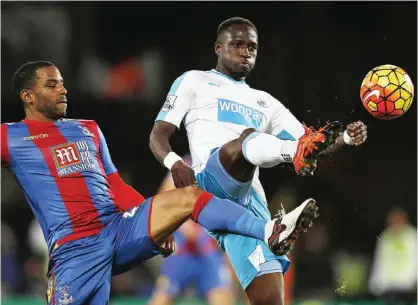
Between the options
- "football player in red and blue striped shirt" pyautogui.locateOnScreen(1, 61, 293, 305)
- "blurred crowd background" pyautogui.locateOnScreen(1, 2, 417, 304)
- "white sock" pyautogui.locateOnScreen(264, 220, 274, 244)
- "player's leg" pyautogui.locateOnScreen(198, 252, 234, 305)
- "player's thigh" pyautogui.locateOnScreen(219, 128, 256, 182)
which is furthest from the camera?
"blurred crowd background" pyautogui.locateOnScreen(1, 2, 417, 304)

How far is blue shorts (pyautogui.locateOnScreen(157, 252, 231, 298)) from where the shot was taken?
9.31 metres

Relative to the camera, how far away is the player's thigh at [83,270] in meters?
5.46

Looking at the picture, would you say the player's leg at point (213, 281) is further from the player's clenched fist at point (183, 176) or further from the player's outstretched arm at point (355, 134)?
the player's outstretched arm at point (355, 134)

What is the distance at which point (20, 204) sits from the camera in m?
16.8

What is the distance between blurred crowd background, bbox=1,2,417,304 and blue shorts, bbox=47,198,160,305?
913 cm

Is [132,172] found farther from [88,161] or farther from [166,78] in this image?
[88,161]

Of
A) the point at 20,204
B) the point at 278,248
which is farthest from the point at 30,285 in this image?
the point at 278,248

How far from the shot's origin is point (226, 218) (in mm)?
5059

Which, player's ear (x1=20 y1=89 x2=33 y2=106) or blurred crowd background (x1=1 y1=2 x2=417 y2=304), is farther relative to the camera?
blurred crowd background (x1=1 y1=2 x2=417 y2=304)

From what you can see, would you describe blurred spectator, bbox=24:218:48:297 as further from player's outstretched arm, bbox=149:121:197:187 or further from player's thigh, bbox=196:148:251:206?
player's thigh, bbox=196:148:251:206

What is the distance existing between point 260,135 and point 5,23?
37.8 ft

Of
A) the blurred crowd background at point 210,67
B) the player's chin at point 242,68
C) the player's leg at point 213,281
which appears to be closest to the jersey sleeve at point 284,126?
the player's chin at point 242,68

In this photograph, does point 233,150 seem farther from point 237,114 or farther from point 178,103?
point 178,103

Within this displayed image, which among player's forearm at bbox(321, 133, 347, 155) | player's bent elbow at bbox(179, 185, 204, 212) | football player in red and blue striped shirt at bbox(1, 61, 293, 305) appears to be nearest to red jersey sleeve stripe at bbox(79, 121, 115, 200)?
football player in red and blue striped shirt at bbox(1, 61, 293, 305)
